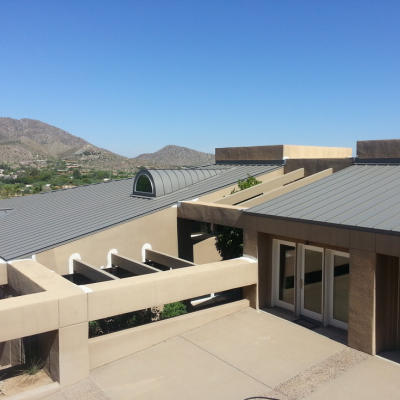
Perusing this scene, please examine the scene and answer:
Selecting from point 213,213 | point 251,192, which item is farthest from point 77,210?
point 251,192

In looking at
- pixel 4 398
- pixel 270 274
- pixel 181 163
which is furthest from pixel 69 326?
pixel 181 163

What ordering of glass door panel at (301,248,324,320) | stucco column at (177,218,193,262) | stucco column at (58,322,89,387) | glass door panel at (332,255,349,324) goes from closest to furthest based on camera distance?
stucco column at (58,322,89,387) < glass door panel at (332,255,349,324) < glass door panel at (301,248,324,320) < stucco column at (177,218,193,262)

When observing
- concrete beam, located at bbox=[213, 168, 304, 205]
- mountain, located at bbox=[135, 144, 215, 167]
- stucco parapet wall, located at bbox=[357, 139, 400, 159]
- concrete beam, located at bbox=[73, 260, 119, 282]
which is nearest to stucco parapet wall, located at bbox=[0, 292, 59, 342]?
concrete beam, located at bbox=[73, 260, 119, 282]

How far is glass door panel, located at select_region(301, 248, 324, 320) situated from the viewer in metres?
11.5

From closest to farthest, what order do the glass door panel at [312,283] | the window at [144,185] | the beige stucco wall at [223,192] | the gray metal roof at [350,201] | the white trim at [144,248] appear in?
the gray metal roof at [350,201], the glass door panel at [312,283], the white trim at [144,248], the beige stucco wall at [223,192], the window at [144,185]

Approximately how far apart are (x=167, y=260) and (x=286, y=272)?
4220mm

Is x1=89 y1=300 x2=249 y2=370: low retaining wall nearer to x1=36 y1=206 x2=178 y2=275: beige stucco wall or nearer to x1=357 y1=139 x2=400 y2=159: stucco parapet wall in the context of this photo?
x1=36 y1=206 x2=178 y2=275: beige stucco wall

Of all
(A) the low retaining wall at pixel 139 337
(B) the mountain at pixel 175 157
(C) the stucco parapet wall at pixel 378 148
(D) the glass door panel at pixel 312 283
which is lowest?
(A) the low retaining wall at pixel 139 337

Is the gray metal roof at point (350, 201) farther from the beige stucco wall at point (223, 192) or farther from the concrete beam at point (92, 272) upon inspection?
the concrete beam at point (92, 272)

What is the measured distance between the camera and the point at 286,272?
1240 centimetres

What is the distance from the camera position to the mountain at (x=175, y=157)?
353 ft

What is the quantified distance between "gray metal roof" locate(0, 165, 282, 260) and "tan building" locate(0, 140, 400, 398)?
0.10m

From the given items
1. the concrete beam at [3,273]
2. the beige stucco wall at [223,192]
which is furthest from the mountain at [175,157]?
the concrete beam at [3,273]

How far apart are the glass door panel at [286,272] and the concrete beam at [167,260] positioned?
8.90 feet
